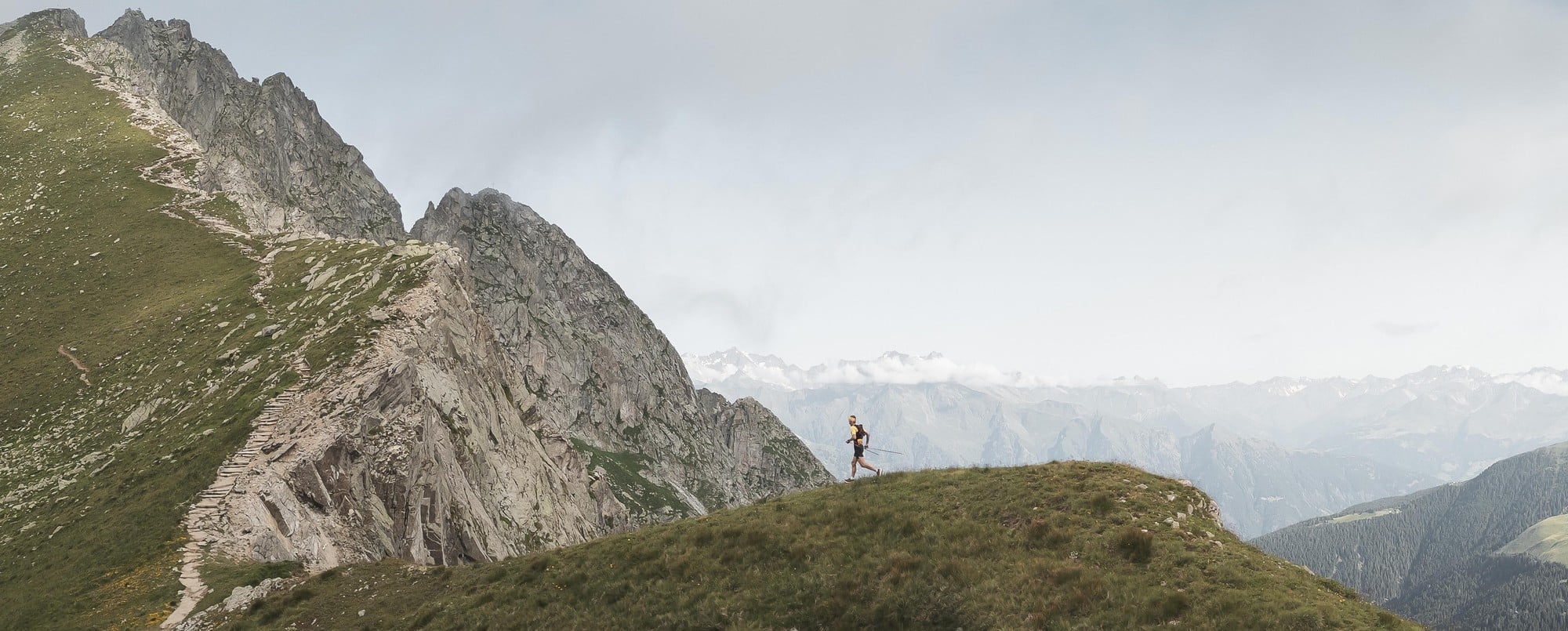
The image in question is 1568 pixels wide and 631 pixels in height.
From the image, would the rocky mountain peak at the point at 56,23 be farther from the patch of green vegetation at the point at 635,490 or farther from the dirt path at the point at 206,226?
the patch of green vegetation at the point at 635,490

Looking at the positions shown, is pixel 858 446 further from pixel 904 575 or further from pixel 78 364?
pixel 78 364

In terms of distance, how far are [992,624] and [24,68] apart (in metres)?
162

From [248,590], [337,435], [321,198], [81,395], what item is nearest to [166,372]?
[81,395]

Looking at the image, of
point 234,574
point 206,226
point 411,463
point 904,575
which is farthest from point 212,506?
point 206,226

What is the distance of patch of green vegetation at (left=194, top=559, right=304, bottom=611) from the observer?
27.8m

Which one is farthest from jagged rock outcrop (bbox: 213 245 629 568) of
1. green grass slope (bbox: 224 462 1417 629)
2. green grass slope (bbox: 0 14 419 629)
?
green grass slope (bbox: 224 462 1417 629)

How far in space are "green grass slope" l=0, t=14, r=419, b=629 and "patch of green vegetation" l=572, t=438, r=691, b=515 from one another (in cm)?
11535

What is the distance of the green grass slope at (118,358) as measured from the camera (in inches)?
1214

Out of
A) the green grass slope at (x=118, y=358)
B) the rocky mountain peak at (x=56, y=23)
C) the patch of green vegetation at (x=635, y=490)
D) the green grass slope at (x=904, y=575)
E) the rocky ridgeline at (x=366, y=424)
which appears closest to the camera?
the green grass slope at (x=904, y=575)

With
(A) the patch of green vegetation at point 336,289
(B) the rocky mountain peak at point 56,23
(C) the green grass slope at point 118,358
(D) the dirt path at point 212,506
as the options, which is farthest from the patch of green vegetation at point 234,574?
(B) the rocky mountain peak at point 56,23

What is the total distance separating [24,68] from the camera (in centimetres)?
11081

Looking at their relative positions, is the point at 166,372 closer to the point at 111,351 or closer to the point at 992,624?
the point at 111,351

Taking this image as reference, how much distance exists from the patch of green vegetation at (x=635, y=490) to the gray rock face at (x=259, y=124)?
3051 inches

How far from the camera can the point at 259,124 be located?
155 m
